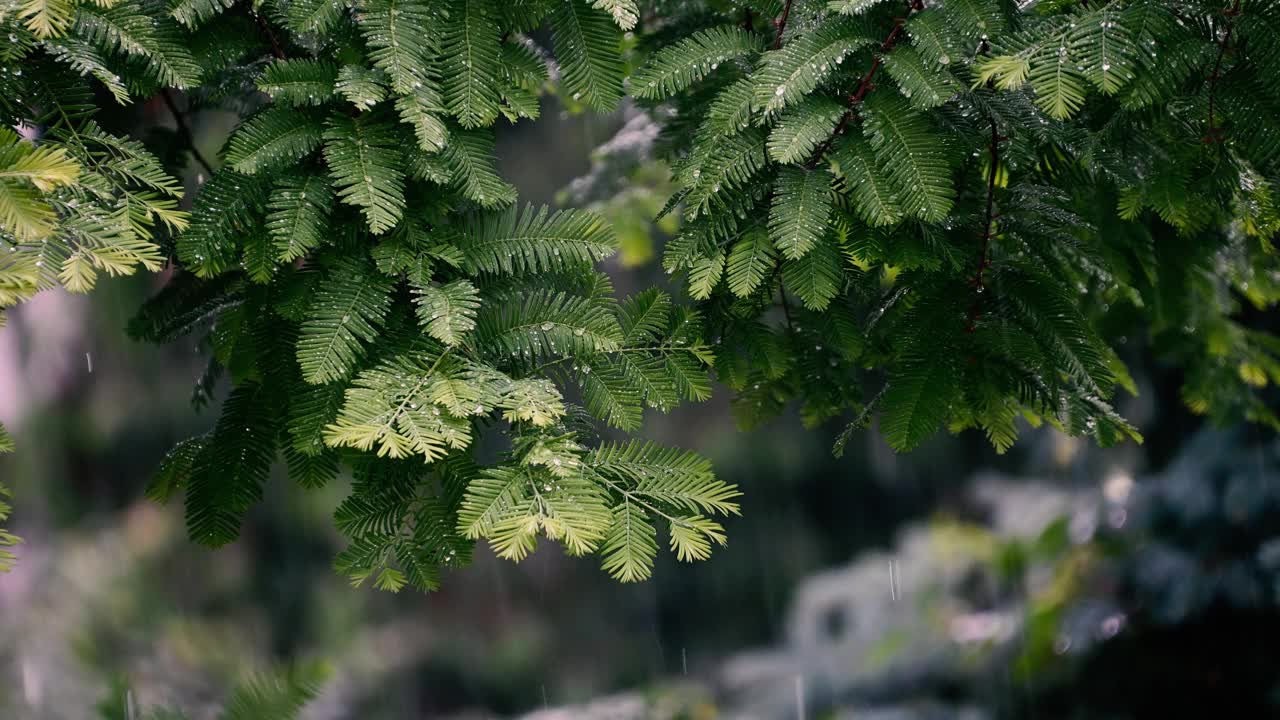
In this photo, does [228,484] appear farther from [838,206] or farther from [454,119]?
[838,206]

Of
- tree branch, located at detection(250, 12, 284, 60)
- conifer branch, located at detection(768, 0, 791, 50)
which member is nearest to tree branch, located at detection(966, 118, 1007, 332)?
conifer branch, located at detection(768, 0, 791, 50)

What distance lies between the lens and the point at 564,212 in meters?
1.24

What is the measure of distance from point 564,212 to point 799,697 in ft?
10.4

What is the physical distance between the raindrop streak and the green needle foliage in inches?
108

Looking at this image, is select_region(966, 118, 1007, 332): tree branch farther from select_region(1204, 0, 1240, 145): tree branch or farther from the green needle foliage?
select_region(1204, 0, 1240, 145): tree branch

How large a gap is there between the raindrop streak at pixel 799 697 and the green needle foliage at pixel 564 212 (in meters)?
2.74

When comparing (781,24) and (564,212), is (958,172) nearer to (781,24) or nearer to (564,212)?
(781,24)

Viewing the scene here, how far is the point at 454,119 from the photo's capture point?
120 centimetres

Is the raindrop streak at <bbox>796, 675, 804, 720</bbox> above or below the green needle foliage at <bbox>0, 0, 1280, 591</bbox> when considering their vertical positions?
below

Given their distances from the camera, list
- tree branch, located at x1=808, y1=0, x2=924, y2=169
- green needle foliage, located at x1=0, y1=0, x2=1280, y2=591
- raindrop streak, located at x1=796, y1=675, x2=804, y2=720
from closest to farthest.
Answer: green needle foliage, located at x1=0, y1=0, x2=1280, y2=591 < tree branch, located at x1=808, y1=0, x2=924, y2=169 < raindrop streak, located at x1=796, y1=675, x2=804, y2=720

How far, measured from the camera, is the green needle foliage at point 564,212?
1084mm

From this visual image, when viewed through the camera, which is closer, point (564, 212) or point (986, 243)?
point (564, 212)

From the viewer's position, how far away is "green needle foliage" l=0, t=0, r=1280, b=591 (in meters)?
1.08

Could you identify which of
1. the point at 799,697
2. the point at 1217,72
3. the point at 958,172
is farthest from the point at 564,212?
the point at 799,697
